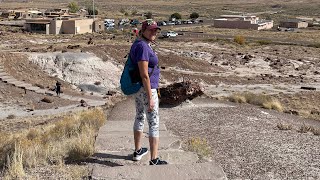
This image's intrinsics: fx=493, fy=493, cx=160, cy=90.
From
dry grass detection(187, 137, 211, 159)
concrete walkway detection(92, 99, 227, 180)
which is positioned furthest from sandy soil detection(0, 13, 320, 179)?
concrete walkway detection(92, 99, 227, 180)

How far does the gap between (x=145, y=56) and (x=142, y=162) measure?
160 cm

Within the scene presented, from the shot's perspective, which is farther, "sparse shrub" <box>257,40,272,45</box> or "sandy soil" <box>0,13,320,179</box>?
"sparse shrub" <box>257,40,272,45</box>

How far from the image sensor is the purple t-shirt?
6398mm

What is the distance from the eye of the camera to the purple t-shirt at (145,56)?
21.0 ft

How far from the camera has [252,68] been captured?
1826 inches

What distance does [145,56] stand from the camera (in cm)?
640

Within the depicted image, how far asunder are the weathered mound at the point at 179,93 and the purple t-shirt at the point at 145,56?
765cm

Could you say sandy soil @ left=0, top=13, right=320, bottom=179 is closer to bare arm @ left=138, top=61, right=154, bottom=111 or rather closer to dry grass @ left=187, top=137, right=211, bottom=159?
dry grass @ left=187, top=137, right=211, bottom=159

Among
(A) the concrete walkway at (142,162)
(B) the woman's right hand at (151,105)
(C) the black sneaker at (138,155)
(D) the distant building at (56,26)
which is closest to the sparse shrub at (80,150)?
(A) the concrete walkway at (142,162)

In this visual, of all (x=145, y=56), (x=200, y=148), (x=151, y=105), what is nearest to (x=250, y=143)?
(x=200, y=148)

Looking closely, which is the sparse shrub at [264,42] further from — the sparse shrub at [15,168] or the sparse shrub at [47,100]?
the sparse shrub at [15,168]

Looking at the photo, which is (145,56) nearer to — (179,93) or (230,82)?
(179,93)

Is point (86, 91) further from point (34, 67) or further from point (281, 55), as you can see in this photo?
point (281, 55)

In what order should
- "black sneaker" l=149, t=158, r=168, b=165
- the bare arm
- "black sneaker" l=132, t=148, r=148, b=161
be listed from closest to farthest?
1. the bare arm
2. "black sneaker" l=149, t=158, r=168, b=165
3. "black sneaker" l=132, t=148, r=148, b=161
